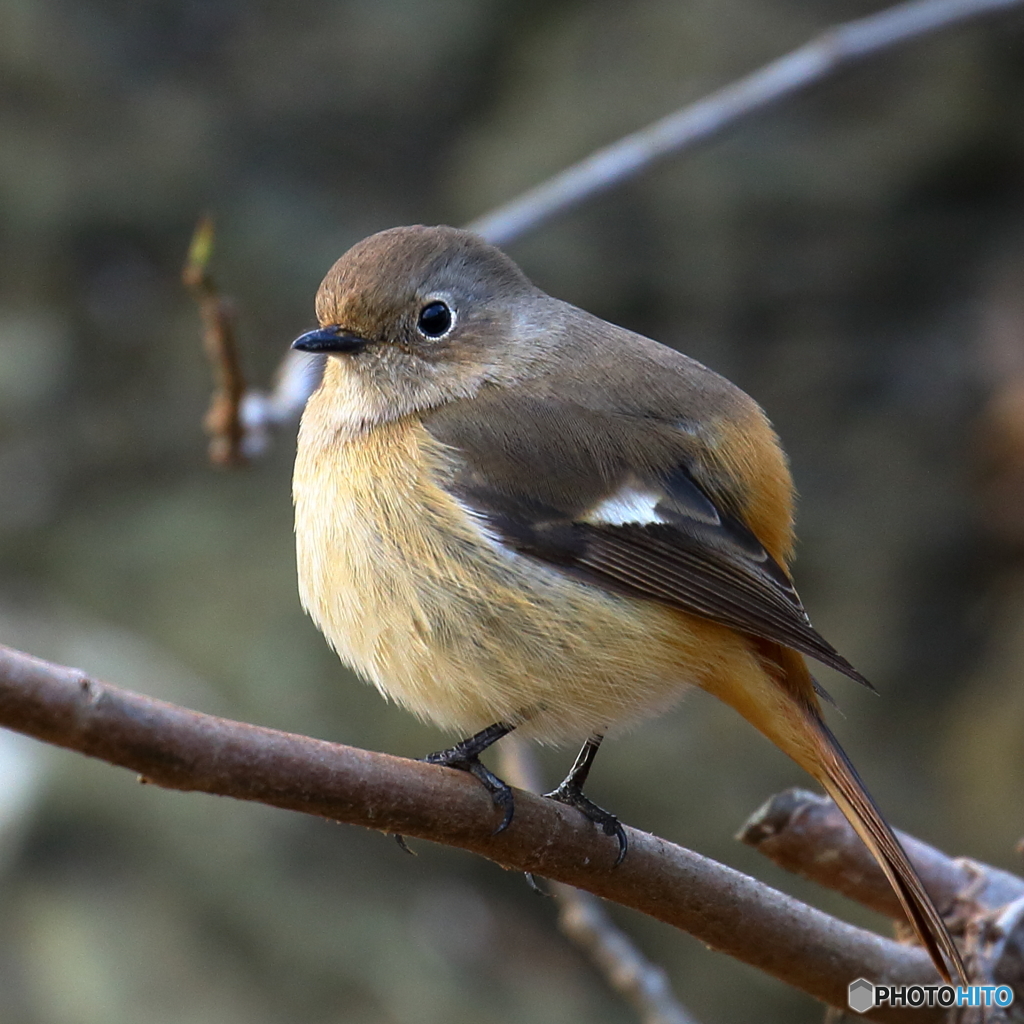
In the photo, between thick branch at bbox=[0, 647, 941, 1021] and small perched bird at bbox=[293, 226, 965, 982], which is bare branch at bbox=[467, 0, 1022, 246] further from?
thick branch at bbox=[0, 647, 941, 1021]

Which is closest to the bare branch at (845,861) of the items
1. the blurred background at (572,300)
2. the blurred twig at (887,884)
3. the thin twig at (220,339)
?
the blurred twig at (887,884)

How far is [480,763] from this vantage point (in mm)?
2486

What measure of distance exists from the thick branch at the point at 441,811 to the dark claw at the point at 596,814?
0.06 feet

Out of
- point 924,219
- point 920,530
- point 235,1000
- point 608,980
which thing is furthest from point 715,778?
point 924,219

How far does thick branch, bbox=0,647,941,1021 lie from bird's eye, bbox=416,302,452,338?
3.93 feet

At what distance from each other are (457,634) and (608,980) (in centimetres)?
300

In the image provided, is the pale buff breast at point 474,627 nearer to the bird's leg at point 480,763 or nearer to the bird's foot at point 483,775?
the bird's leg at point 480,763

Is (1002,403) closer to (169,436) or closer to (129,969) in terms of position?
(169,436)

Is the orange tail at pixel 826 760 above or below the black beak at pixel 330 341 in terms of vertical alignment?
below

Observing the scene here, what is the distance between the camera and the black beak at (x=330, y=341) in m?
2.97

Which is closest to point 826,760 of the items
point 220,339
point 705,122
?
point 220,339

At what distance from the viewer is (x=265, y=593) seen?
229 inches

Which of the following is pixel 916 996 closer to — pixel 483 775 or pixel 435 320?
pixel 483 775

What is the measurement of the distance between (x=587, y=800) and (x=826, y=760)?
1.63ft
